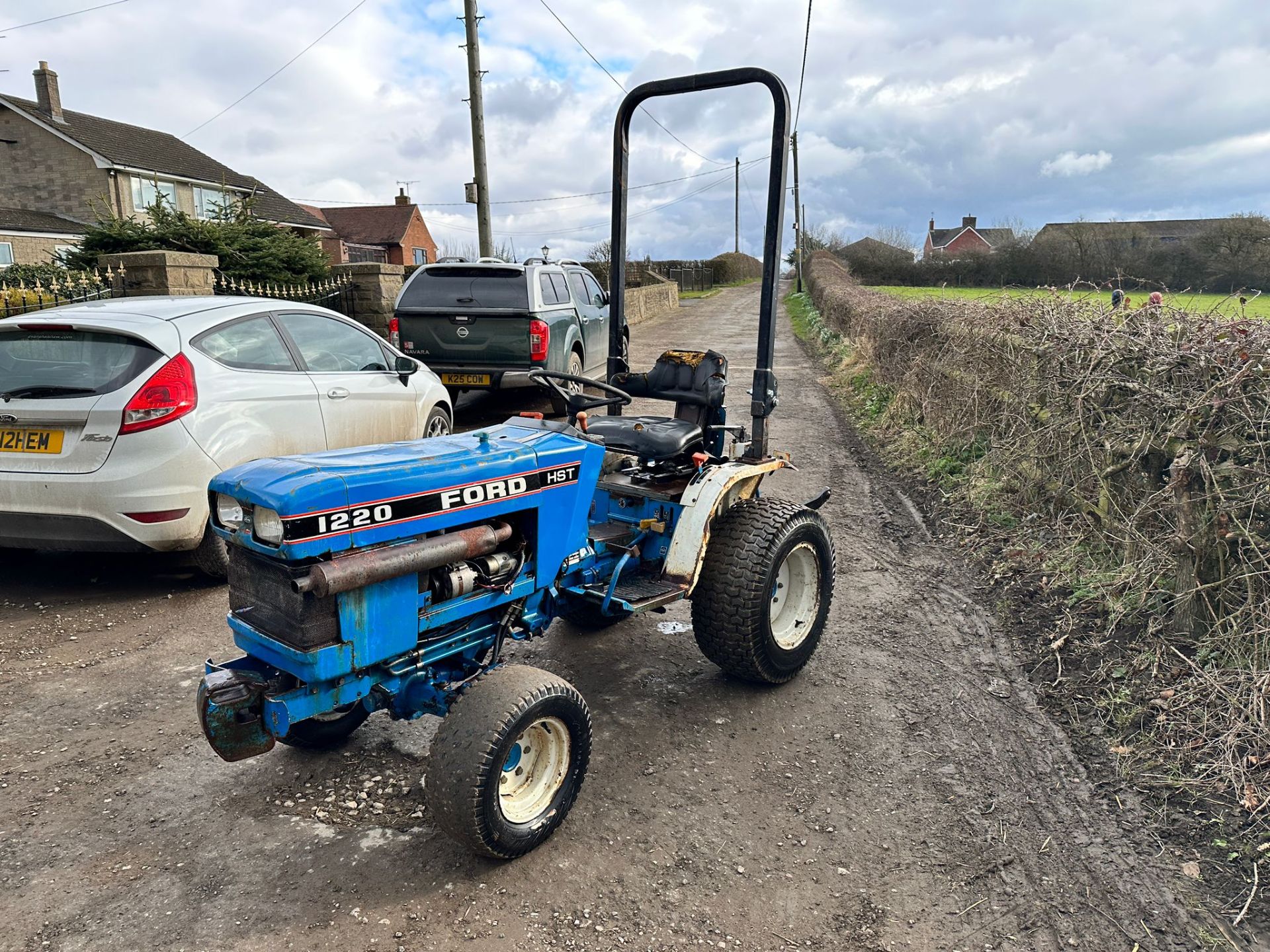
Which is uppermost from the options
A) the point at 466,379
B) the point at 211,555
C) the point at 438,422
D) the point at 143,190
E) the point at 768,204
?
the point at 143,190

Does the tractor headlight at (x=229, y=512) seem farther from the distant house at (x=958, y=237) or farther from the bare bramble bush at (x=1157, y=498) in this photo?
the distant house at (x=958, y=237)

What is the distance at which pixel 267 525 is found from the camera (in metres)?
2.50

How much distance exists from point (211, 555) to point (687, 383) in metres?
2.92

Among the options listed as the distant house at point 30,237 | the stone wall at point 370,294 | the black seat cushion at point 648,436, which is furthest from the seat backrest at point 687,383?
the distant house at point 30,237

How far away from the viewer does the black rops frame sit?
3805 mm

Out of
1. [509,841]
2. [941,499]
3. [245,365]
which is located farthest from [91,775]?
[941,499]

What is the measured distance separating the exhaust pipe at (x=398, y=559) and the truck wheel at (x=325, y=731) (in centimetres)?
81

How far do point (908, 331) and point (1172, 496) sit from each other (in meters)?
6.53

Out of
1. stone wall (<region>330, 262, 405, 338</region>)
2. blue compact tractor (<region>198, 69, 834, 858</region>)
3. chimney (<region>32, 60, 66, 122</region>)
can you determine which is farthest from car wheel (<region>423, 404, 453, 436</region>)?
chimney (<region>32, 60, 66, 122</region>)

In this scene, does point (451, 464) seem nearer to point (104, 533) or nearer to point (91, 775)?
point (91, 775)

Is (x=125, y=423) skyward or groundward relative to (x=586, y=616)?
skyward

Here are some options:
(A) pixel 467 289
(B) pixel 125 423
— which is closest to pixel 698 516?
(B) pixel 125 423

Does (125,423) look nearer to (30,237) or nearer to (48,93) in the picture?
(30,237)

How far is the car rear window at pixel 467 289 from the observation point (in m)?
9.17
